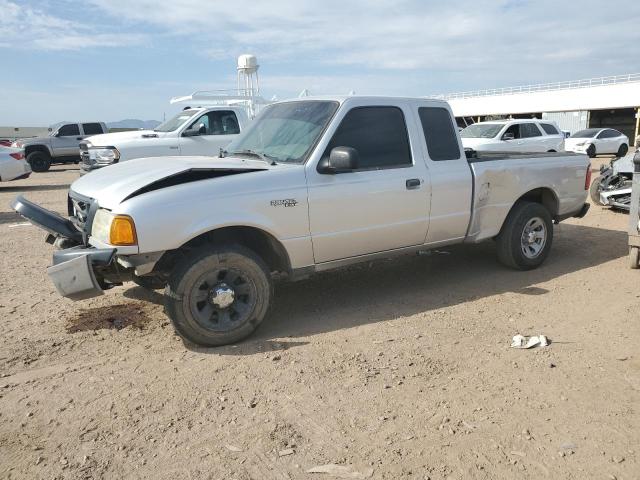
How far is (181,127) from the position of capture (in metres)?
11.4

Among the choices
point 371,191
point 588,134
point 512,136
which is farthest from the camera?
point 588,134

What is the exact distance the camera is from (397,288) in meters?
5.70

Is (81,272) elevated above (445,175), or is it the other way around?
(445,175)

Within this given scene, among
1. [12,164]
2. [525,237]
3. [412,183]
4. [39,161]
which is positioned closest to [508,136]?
[525,237]

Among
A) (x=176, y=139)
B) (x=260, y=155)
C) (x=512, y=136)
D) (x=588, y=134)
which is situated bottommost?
(x=588, y=134)

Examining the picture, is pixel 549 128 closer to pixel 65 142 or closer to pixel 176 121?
pixel 176 121

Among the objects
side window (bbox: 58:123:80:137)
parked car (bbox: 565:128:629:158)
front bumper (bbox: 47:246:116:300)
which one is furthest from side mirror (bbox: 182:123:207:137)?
parked car (bbox: 565:128:629:158)

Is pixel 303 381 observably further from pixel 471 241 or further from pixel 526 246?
pixel 526 246

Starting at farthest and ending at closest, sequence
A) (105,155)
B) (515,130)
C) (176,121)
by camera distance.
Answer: (515,130)
(176,121)
(105,155)

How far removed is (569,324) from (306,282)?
269 cm

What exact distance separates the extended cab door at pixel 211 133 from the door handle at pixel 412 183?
7025mm

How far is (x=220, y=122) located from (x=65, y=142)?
46.0ft

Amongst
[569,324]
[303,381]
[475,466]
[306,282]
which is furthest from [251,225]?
[569,324]

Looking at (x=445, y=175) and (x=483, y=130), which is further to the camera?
(x=483, y=130)
